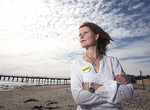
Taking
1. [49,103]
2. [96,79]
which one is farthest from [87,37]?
[49,103]

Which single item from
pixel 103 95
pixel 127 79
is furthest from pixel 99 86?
pixel 127 79

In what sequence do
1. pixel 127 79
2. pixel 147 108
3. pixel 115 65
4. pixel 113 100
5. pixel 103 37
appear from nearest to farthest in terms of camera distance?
pixel 113 100 < pixel 127 79 < pixel 115 65 < pixel 103 37 < pixel 147 108

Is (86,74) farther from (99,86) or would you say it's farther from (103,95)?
(103,95)

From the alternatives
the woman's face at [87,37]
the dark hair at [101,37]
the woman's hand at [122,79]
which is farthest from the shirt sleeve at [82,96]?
the dark hair at [101,37]

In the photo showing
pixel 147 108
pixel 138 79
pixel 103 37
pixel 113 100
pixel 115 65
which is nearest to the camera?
pixel 113 100

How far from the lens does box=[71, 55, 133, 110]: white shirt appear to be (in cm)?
139

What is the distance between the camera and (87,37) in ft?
5.86

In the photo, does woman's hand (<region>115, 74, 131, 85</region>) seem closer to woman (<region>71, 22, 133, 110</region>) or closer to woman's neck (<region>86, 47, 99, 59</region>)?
woman (<region>71, 22, 133, 110</region>)

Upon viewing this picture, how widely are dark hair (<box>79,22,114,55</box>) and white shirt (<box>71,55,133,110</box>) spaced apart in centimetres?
49

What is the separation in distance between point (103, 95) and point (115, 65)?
1.76 feet

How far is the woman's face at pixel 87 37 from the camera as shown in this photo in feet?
5.84

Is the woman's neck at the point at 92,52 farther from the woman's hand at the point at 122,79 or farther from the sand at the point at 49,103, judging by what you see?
the sand at the point at 49,103

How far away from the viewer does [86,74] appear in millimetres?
1539

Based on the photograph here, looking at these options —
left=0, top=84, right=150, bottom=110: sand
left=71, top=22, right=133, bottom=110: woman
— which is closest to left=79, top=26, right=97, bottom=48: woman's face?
left=71, top=22, right=133, bottom=110: woman
